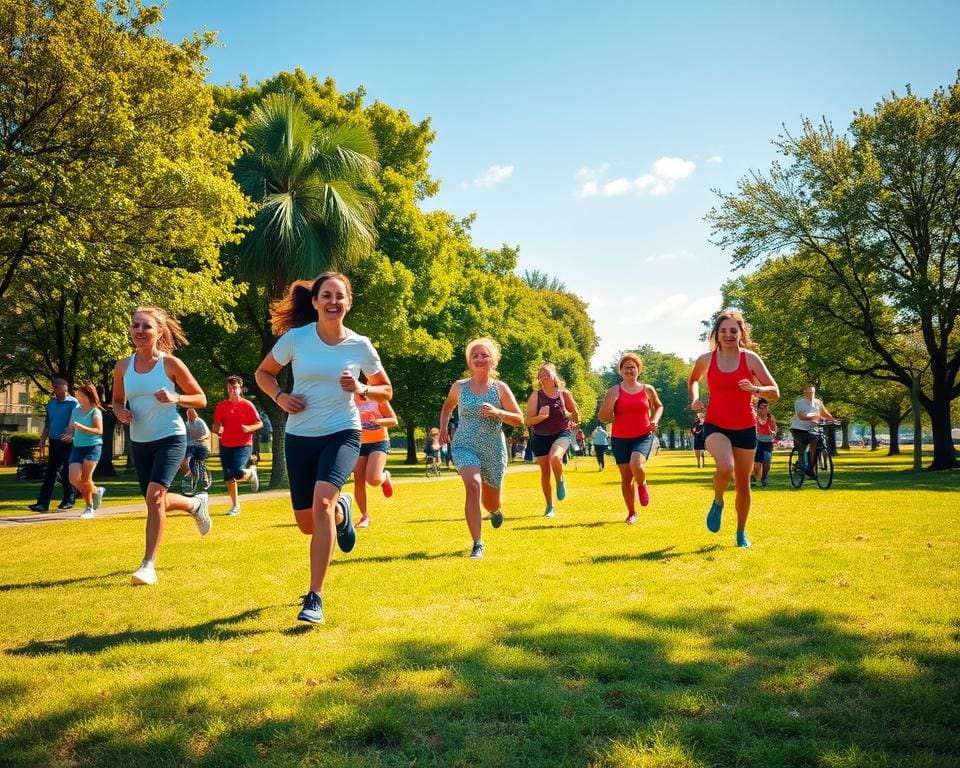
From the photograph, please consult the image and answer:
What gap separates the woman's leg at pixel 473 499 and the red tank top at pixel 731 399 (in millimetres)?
2633

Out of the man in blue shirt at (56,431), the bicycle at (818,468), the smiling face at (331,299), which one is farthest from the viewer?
the bicycle at (818,468)

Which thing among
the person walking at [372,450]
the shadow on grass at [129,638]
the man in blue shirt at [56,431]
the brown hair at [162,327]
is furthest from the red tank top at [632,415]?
the man in blue shirt at [56,431]

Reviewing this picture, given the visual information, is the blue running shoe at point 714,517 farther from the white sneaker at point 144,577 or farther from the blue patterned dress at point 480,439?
the white sneaker at point 144,577

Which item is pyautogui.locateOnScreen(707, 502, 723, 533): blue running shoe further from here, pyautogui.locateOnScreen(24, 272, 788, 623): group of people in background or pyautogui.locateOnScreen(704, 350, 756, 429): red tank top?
pyautogui.locateOnScreen(704, 350, 756, 429): red tank top

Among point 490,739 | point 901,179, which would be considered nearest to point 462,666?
point 490,739

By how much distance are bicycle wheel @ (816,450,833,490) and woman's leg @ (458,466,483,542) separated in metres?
12.1

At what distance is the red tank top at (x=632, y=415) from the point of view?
10.6 meters

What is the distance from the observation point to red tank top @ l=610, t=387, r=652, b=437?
1056 centimetres

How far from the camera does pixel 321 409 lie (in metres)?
5.31

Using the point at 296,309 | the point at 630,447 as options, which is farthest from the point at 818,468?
the point at 296,309

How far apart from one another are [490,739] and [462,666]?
2.96 feet

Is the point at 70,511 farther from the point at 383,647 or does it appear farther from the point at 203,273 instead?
the point at 383,647

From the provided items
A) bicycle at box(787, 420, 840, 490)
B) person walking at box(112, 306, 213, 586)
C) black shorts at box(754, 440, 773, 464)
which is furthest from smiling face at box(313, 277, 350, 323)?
bicycle at box(787, 420, 840, 490)

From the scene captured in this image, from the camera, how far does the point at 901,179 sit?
27406 mm
